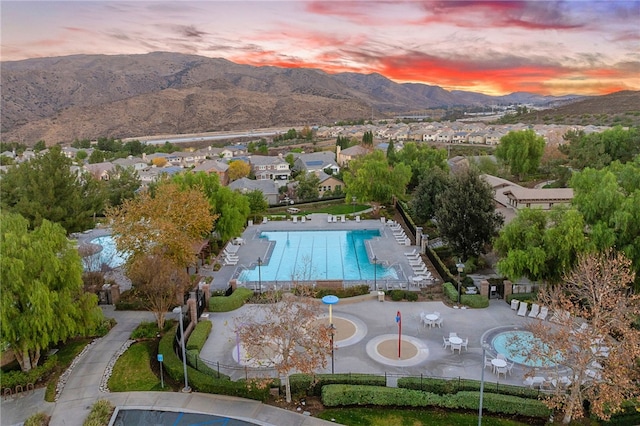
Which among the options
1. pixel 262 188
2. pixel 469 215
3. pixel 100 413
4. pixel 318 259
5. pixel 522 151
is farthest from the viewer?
pixel 262 188

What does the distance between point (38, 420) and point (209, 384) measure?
17.0ft

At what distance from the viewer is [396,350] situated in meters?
18.8

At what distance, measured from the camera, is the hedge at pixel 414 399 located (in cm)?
1441

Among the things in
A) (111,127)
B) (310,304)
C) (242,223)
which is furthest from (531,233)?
(111,127)

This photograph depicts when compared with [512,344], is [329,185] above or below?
below

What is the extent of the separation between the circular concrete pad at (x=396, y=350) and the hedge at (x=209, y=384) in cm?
518

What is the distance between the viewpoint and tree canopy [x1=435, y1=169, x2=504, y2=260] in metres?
27.0

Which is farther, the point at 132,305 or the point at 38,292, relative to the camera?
the point at 132,305

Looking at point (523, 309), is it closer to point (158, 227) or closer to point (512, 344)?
point (512, 344)

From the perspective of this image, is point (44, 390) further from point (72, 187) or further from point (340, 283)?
point (72, 187)

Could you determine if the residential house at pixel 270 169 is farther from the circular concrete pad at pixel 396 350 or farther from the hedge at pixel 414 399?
the hedge at pixel 414 399

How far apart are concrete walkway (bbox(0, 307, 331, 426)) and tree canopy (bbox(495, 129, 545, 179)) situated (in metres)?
48.5

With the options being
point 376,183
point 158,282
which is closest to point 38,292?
point 158,282

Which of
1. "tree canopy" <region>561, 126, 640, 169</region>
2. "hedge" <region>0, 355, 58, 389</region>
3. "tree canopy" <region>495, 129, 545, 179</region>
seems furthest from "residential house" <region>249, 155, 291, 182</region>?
"hedge" <region>0, 355, 58, 389</region>
